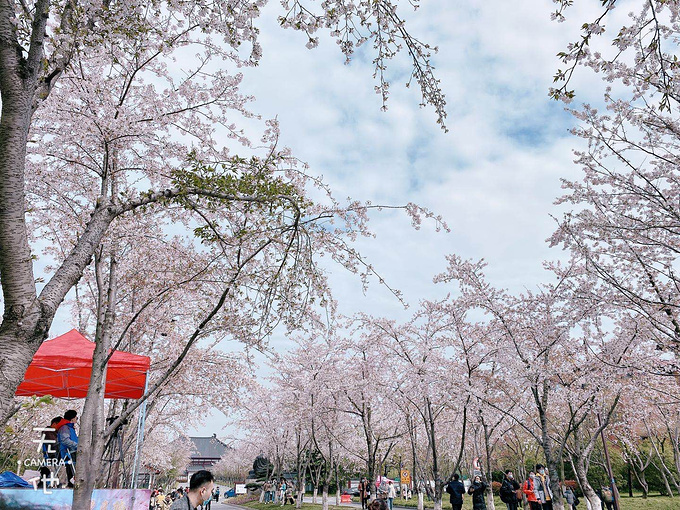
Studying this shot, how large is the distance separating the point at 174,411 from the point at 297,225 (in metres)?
15.2

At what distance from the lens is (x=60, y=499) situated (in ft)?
19.5

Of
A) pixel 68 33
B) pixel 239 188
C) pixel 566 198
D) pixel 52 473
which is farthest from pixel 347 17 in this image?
pixel 52 473

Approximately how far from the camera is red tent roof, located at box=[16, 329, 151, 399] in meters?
7.15

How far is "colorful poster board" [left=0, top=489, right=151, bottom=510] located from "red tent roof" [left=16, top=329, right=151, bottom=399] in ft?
5.95

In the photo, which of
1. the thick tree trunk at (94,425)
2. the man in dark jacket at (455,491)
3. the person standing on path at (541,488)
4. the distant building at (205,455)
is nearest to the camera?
the thick tree trunk at (94,425)

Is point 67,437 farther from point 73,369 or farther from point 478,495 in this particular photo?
point 478,495

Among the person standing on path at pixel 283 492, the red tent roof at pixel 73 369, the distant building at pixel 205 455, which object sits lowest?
the distant building at pixel 205 455

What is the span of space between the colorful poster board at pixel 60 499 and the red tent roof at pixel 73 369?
181 cm

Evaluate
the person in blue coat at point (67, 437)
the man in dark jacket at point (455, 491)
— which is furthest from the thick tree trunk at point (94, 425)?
the man in dark jacket at point (455, 491)

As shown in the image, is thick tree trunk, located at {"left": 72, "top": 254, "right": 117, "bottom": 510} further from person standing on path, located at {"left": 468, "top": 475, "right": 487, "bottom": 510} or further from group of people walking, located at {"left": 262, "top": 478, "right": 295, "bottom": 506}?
group of people walking, located at {"left": 262, "top": 478, "right": 295, "bottom": 506}

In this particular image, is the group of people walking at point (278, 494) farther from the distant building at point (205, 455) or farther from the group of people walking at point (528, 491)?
the distant building at point (205, 455)

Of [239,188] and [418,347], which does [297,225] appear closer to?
[239,188]

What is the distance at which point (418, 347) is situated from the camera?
51.1 ft

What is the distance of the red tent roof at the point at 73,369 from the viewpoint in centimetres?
715
